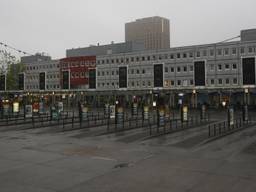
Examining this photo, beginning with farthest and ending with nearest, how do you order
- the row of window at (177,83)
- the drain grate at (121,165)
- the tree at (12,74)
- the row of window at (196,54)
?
the row of window at (177,83)
the tree at (12,74)
the row of window at (196,54)
the drain grate at (121,165)

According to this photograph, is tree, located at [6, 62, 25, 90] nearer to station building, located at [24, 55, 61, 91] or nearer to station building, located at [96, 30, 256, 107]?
station building, located at [96, 30, 256, 107]

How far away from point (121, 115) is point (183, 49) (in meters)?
56.5

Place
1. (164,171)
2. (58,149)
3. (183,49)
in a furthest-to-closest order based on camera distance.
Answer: (183,49) < (58,149) < (164,171)

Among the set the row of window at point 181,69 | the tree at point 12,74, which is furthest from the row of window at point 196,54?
the tree at point 12,74

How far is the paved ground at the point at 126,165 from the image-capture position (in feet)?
38.7

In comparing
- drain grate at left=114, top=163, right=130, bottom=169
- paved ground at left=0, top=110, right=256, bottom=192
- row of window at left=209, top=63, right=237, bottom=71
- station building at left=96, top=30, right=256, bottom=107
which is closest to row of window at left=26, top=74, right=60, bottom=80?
station building at left=96, top=30, right=256, bottom=107

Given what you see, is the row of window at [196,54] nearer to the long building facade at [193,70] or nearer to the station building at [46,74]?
the long building facade at [193,70]

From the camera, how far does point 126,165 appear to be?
15.2m

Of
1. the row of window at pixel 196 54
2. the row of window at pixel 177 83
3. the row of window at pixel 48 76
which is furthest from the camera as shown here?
the row of window at pixel 48 76

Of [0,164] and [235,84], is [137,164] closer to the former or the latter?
[0,164]

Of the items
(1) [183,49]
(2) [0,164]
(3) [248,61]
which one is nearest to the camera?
(2) [0,164]

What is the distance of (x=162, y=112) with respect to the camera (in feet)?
97.0

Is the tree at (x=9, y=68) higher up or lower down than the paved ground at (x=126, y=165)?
higher up

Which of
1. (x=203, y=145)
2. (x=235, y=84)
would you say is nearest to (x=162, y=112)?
(x=203, y=145)
